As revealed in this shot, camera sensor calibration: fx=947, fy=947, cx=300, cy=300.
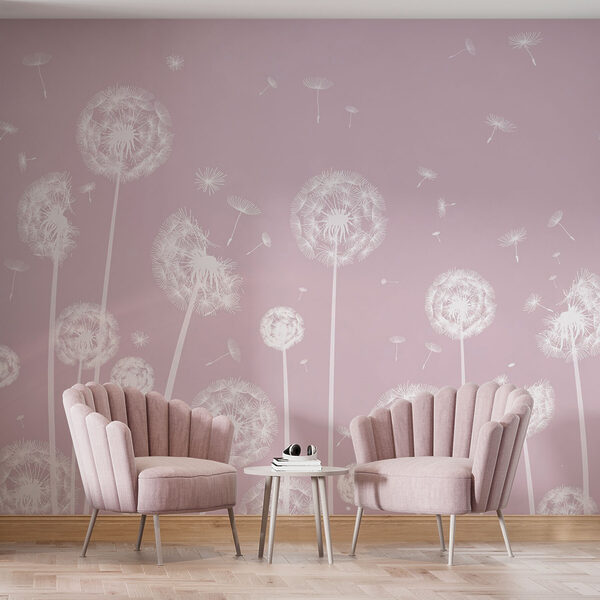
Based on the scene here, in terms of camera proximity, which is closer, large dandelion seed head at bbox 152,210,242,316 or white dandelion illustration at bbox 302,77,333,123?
large dandelion seed head at bbox 152,210,242,316

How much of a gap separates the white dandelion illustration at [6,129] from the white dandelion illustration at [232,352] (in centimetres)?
164

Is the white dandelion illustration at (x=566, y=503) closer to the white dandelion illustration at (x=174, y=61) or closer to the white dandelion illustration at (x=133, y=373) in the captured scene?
the white dandelion illustration at (x=133, y=373)

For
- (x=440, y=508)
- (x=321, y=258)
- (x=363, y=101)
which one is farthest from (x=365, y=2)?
(x=440, y=508)

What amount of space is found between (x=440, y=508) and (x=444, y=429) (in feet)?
2.01

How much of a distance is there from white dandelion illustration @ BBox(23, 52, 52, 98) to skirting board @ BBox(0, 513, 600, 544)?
2.32 meters

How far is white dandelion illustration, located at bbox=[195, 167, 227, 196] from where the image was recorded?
520cm

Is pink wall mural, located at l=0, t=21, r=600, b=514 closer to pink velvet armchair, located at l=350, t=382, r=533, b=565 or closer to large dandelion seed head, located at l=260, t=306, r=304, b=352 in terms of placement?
large dandelion seed head, located at l=260, t=306, r=304, b=352

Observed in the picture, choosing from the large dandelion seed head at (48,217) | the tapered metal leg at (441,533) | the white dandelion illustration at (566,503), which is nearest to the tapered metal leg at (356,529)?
the tapered metal leg at (441,533)

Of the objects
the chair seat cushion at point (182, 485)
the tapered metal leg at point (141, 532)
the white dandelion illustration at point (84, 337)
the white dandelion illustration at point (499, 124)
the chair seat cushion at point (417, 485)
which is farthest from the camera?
the white dandelion illustration at point (499, 124)

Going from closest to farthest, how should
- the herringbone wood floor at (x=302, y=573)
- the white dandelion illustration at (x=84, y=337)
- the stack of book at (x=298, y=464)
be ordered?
the herringbone wood floor at (x=302, y=573), the stack of book at (x=298, y=464), the white dandelion illustration at (x=84, y=337)

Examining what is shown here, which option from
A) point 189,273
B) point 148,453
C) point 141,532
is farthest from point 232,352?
point 141,532

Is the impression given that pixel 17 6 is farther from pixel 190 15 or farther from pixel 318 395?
pixel 318 395

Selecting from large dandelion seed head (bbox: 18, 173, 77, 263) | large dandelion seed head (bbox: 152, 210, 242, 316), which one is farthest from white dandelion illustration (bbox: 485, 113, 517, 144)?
large dandelion seed head (bbox: 18, 173, 77, 263)

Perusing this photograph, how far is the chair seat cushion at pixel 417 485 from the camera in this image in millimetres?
4277
